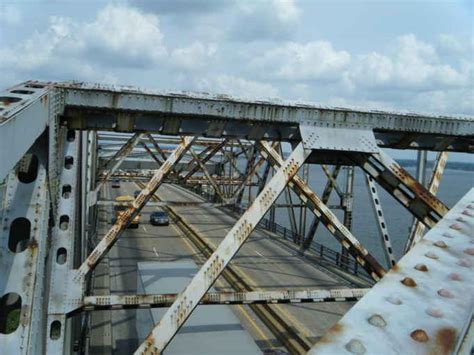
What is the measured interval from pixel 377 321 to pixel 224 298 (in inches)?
285

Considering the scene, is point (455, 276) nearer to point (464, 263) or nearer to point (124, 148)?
point (464, 263)

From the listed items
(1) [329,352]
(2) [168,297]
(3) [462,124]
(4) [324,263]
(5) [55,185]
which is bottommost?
(4) [324,263]

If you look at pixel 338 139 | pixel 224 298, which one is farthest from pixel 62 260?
pixel 338 139

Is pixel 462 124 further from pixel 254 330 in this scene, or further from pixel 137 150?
pixel 137 150

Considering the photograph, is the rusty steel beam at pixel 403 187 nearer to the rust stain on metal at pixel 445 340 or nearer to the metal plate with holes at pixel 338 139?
the metal plate with holes at pixel 338 139

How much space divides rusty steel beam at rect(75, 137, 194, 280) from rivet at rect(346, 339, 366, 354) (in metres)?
6.57

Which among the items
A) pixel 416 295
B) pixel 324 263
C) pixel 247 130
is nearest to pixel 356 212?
pixel 324 263

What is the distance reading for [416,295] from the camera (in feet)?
7.26

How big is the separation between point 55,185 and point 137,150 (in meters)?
40.1

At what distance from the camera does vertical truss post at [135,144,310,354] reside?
7.19 metres

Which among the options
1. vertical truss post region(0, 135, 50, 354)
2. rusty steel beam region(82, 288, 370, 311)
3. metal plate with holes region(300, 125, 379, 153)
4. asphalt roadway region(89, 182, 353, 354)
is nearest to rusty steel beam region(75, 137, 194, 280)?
rusty steel beam region(82, 288, 370, 311)

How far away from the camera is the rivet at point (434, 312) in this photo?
6.64 ft

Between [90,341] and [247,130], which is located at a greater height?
[247,130]

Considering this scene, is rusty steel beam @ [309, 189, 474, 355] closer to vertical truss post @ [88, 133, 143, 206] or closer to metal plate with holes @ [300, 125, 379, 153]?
metal plate with holes @ [300, 125, 379, 153]
